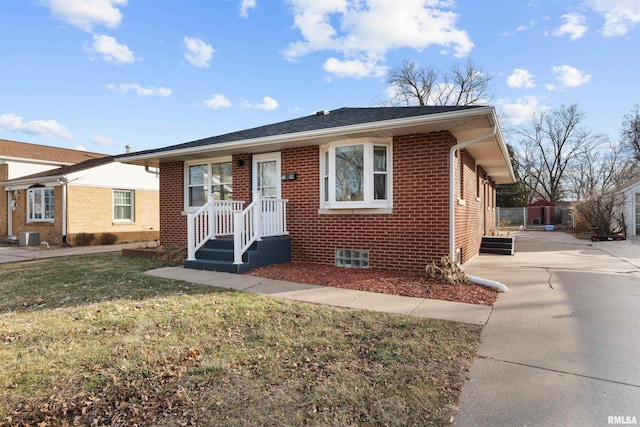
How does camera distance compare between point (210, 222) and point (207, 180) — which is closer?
point (210, 222)

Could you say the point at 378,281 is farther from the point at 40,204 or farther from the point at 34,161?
Answer: the point at 34,161

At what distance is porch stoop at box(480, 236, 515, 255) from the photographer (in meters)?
10.6

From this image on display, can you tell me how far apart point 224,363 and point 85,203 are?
1551 cm

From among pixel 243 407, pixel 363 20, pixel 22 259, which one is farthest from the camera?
pixel 363 20

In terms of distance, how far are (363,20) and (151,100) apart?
8.57m

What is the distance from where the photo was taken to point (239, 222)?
23.5 ft

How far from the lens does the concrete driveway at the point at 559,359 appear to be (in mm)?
2299

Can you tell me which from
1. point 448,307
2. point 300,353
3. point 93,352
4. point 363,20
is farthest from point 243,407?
point 363,20

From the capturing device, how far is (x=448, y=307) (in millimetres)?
4688

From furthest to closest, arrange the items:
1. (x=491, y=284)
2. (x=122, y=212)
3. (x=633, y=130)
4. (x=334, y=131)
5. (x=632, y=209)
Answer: (x=633, y=130) < (x=632, y=209) < (x=122, y=212) < (x=334, y=131) < (x=491, y=284)

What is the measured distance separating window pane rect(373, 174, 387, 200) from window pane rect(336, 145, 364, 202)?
0.93 feet

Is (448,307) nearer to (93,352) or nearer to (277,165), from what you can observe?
(93,352)

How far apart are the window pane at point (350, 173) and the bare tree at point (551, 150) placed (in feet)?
129

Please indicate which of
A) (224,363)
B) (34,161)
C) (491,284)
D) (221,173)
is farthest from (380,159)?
(34,161)
